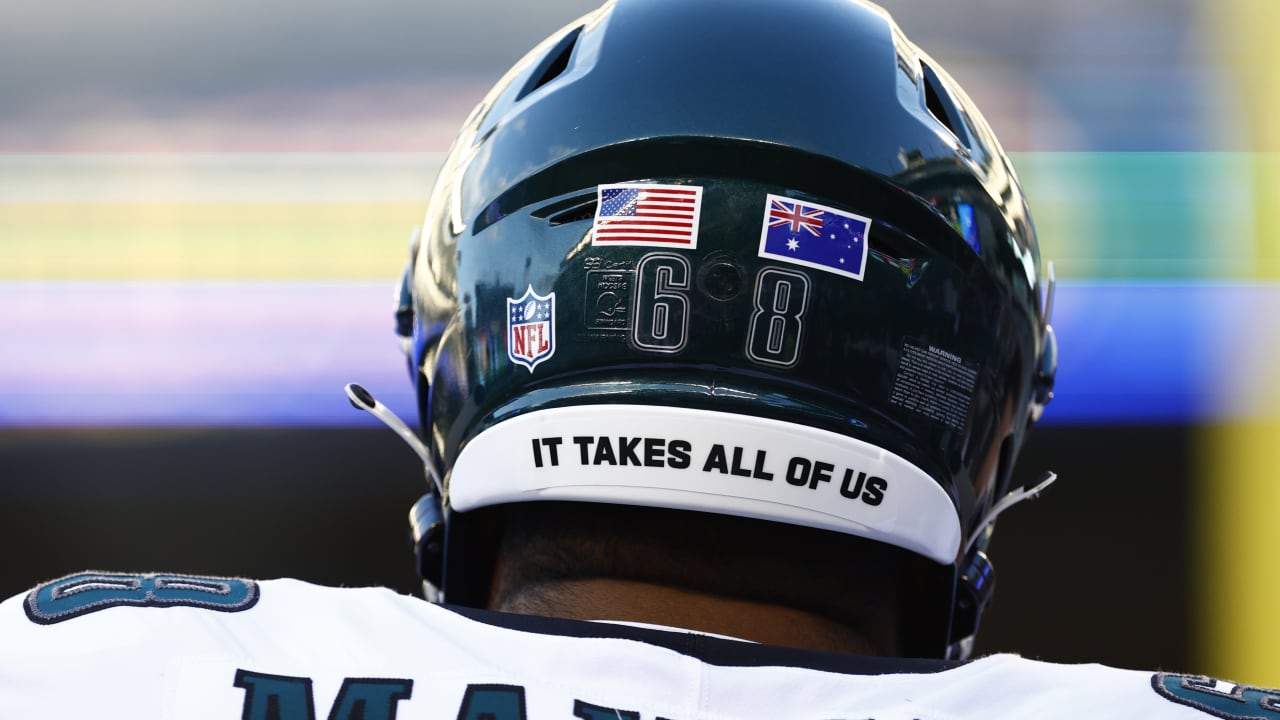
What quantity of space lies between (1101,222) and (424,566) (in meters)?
2.85

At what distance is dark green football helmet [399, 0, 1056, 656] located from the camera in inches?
43.3

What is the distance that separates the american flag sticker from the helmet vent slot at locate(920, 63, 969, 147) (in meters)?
0.31

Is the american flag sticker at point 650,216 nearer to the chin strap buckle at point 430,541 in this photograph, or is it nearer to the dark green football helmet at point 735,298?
the dark green football helmet at point 735,298

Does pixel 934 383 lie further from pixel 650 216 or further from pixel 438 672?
Result: pixel 438 672

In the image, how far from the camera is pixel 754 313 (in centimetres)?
113

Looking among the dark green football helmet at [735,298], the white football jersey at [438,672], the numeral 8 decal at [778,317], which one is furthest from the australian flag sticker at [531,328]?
the white football jersey at [438,672]

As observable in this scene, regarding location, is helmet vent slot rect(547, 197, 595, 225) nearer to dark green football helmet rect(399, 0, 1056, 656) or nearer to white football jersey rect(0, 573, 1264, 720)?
dark green football helmet rect(399, 0, 1056, 656)

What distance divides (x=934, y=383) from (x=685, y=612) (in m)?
0.31

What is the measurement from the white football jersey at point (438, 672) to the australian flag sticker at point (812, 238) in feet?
1.18

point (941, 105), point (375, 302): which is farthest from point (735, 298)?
point (375, 302)

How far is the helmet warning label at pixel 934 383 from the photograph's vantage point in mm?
1146

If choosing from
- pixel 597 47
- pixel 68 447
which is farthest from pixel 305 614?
pixel 68 447

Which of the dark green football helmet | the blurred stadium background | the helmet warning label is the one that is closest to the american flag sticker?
the dark green football helmet

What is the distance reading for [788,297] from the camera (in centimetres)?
113
